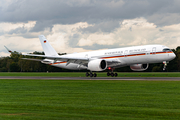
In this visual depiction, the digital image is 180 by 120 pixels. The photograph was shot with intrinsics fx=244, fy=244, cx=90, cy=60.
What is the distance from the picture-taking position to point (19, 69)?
15712 cm

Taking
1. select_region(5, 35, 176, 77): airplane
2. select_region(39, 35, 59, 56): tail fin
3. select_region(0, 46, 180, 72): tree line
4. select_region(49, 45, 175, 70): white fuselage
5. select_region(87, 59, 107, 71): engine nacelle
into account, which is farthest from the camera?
select_region(0, 46, 180, 72): tree line

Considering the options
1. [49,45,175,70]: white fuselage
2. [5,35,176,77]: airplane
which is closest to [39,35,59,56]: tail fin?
[5,35,176,77]: airplane

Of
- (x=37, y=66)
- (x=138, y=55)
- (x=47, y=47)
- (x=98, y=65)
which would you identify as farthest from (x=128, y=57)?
(x=37, y=66)

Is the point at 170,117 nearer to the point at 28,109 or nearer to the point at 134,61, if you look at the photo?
the point at 28,109

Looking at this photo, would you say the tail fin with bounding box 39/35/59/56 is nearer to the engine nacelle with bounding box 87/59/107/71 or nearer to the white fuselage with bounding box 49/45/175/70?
the white fuselage with bounding box 49/45/175/70

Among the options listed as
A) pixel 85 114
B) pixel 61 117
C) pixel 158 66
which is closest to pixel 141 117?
pixel 85 114

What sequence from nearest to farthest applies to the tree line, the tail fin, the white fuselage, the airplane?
the white fuselage → the airplane → the tail fin → the tree line

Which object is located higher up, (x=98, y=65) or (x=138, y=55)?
(x=138, y=55)

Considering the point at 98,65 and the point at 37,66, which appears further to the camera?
the point at 37,66

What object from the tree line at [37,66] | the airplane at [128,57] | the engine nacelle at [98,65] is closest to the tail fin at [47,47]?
the airplane at [128,57]

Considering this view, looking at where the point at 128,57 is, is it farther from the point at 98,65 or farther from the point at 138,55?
the point at 98,65

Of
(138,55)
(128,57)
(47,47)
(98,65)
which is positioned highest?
(47,47)

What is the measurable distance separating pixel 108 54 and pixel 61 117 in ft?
118

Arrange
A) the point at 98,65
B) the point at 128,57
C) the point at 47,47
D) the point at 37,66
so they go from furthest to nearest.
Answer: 1. the point at 37,66
2. the point at 47,47
3. the point at 128,57
4. the point at 98,65
